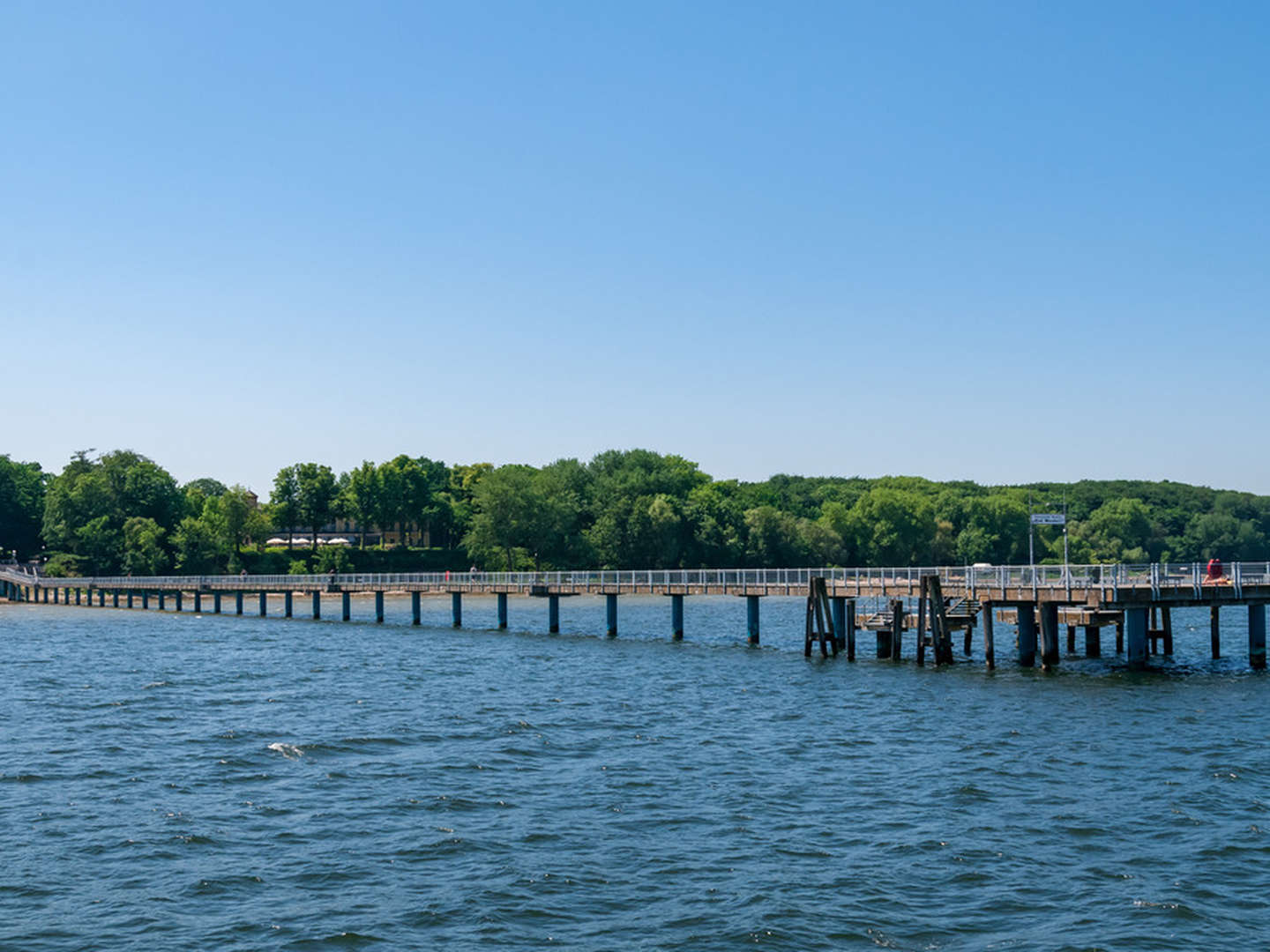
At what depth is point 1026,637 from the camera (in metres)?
51.1

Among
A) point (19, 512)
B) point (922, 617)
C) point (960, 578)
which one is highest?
point (19, 512)

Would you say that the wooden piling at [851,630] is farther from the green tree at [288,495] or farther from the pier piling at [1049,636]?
the green tree at [288,495]

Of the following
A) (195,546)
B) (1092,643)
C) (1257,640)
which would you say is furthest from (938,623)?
(195,546)

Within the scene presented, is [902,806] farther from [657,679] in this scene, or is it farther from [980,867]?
[657,679]

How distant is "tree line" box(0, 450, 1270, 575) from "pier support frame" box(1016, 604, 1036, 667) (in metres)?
99.9

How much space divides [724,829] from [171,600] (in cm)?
12249

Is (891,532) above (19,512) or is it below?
below

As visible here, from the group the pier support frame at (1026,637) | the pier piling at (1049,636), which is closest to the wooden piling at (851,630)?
the pier support frame at (1026,637)

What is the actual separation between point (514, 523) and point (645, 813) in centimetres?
12196

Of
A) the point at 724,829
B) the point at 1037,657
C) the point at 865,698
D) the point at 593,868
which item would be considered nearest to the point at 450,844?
the point at 593,868

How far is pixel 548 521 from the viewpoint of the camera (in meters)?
150

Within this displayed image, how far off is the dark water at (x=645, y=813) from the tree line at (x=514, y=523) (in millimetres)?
100941

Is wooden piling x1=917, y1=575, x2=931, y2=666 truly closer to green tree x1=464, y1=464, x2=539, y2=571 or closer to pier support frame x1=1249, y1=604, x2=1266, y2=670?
pier support frame x1=1249, y1=604, x2=1266, y2=670

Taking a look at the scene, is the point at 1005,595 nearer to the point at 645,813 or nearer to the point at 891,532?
the point at 645,813
